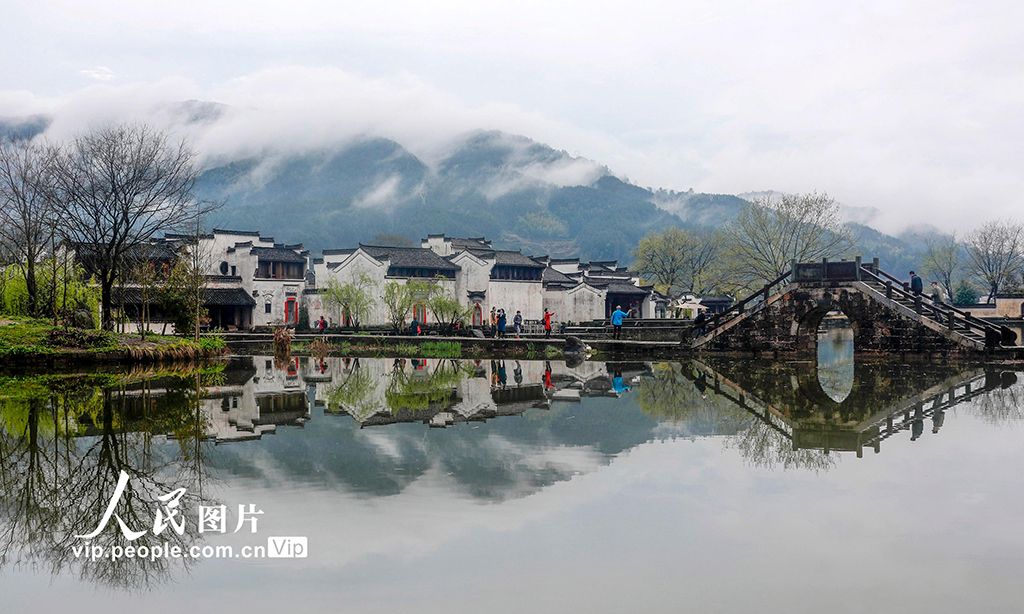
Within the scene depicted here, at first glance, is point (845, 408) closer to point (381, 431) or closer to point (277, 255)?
point (381, 431)

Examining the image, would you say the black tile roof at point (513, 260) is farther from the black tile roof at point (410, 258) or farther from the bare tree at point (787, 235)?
the bare tree at point (787, 235)

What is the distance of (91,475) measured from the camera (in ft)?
25.1

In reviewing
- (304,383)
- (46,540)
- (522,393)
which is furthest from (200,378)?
(46,540)

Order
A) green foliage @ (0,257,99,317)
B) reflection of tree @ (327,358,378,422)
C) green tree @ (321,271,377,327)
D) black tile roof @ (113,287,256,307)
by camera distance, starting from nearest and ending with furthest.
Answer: reflection of tree @ (327,358,378,422)
green foliage @ (0,257,99,317)
black tile roof @ (113,287,256,307)
green tree @ (321,271,377,327)

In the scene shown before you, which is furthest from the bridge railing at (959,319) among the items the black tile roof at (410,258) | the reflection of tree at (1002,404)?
the black tile roof at (410,258)

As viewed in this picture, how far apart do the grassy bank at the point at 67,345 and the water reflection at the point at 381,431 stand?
411 cm

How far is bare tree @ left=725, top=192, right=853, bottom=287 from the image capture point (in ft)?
183

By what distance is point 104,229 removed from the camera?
1095 inches

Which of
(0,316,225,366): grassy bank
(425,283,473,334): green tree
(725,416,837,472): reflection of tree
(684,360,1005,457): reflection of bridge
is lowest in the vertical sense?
(725,416,837,472): reflection of tree

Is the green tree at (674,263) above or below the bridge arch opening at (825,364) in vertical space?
above

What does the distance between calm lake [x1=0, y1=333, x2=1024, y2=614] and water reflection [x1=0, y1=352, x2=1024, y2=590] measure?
52 millimetres

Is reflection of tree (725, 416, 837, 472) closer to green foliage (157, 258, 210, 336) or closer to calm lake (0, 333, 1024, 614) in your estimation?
calm lake (0, 333, 1024, 614)

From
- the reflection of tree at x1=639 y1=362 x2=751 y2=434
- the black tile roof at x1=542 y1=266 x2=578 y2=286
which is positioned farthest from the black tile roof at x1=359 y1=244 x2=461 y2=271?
the reflection of tree at x1=639 y1=362 x2=751 y2=434

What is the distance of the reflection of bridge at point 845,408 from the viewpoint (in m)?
9.97
